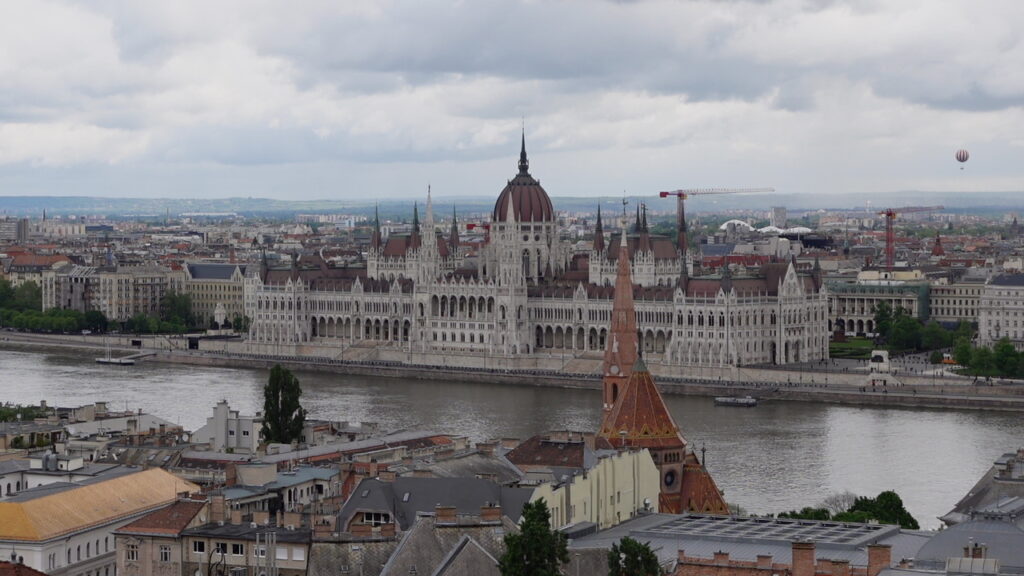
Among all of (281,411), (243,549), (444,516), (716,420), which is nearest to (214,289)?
(716,420)

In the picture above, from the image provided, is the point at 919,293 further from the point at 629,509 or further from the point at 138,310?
the point at 629,509

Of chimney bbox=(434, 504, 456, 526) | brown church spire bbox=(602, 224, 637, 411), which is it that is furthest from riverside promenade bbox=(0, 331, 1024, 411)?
chimney bbox=(434, 504, 456, 526)

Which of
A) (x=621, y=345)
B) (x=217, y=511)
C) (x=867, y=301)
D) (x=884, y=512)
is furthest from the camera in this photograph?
(x=867, y=301)

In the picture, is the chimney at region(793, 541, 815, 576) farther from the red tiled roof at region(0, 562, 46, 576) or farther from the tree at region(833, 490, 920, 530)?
the tree at region(833, 490, 920, 530)

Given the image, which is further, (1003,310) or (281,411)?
(1003,310)

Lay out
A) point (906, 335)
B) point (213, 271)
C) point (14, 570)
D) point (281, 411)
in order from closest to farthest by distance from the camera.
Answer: point (14, 570) → point (281, 411) → point (906, 335) → point (213, 271)

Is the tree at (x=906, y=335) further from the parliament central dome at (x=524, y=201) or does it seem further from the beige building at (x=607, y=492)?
the beige building at (x=607, y=492)

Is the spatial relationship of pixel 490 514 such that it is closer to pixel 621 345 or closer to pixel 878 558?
pixel 878 558

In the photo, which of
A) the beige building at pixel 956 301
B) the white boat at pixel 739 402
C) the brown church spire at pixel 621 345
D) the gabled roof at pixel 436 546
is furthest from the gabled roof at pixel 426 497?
the beige building at pixel 956 301
